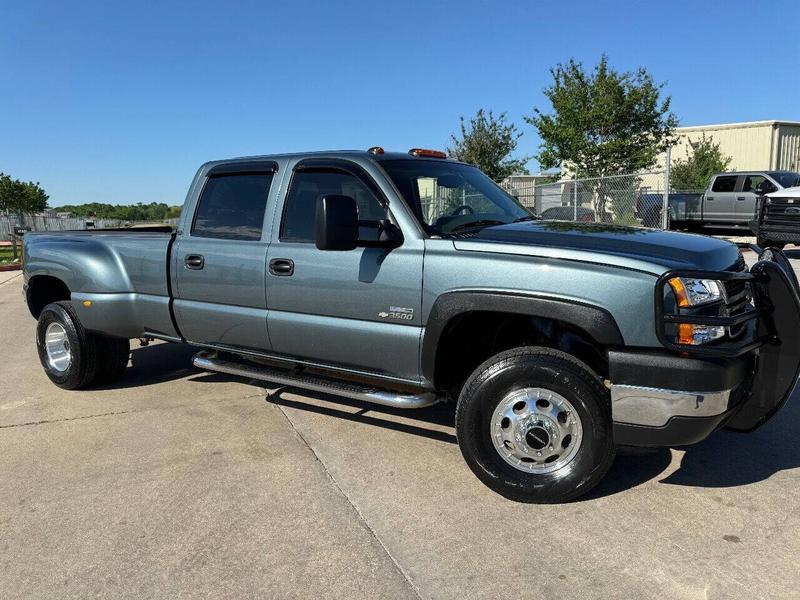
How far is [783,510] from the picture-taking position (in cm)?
324

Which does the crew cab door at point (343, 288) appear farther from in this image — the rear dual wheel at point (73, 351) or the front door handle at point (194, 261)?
the rear dual wheel at point (73, 351)

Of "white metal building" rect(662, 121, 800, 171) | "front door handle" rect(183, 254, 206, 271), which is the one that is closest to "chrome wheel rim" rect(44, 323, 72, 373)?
"front door handle" rect(183, 254, 206, 271)

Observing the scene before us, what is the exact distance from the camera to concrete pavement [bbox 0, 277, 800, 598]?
2.73 m

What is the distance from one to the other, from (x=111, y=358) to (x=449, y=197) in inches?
130

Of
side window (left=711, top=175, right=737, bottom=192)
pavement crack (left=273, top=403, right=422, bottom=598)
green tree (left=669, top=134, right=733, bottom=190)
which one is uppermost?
green tree (left=669, top=134, right=733, bottom=190)

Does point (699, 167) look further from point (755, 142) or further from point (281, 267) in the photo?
point (281, 267)

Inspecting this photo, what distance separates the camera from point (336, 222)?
3.59m

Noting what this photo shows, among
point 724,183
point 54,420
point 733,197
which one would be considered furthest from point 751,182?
point 54,420

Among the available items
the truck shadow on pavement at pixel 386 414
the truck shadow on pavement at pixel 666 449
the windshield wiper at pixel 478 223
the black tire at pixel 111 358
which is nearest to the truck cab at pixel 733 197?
the truck shadow on pavement at pixel 666 449

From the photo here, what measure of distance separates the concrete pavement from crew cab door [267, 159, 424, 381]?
664 mm

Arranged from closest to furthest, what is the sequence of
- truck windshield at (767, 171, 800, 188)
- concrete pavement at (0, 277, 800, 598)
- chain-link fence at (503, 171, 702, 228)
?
1. concrete pavement at (0, 277, 800, 598)
2. chain-link fence at (503, 171, 702, 228)
3. truck windshield at (767, 171, 800, 188)

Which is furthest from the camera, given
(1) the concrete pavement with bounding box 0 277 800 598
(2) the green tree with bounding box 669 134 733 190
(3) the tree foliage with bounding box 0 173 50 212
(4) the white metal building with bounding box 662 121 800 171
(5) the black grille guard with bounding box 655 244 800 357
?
(3) the tree foliage with bounding box 0 173 50 212

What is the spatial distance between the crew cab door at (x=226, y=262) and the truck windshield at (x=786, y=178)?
17.4 metres

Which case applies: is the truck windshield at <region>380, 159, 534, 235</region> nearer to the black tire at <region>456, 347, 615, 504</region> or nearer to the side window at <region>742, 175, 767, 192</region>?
the black tire at <region>456, 347, 615, 504</region>
